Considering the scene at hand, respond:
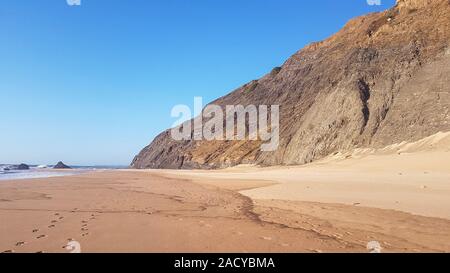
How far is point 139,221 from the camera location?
8.86 m

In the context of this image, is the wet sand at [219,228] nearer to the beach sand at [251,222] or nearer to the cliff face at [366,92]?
the beach sand at [251,222]

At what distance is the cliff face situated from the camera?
32500 millimetres

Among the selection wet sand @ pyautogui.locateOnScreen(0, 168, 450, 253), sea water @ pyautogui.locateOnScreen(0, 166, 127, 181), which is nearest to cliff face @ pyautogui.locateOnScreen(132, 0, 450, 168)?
sea water @ pyautogui.locateOnScreen(0, 166, 127, 181)

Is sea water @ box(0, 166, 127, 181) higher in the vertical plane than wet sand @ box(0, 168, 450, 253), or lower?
lower

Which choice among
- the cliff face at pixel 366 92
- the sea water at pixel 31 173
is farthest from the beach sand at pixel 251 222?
the sea water at pixel 31 173

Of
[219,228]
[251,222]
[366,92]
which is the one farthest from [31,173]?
[219,228]

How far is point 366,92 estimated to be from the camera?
39031mm

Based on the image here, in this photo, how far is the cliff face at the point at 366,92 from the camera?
3250cm

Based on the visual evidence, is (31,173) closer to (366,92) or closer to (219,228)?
(366,92)

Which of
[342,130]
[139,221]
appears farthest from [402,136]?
[139,221]

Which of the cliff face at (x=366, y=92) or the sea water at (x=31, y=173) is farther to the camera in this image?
the sea water at (x=31, y=173)

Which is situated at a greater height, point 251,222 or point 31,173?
point 251,222

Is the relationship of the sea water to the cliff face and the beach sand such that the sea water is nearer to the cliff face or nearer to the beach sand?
the cliff face
